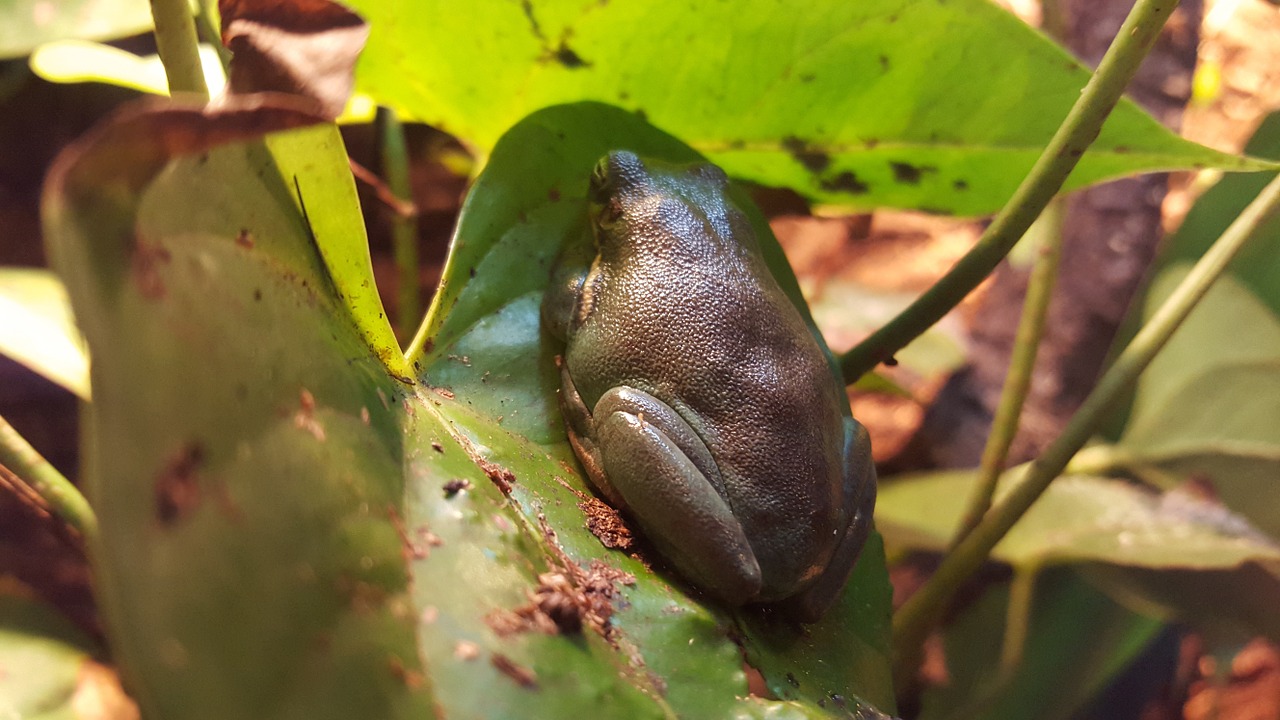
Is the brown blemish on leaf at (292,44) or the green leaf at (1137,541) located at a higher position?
the brown blemish on leaf at (292,44)

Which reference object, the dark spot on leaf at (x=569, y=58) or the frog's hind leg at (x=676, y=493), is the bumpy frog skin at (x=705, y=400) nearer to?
the frog's hind leg at (x=676, y=493)

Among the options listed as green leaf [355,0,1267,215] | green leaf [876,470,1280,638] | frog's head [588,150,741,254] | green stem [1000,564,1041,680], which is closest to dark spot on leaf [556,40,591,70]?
green leaf [355,0,1267,215]

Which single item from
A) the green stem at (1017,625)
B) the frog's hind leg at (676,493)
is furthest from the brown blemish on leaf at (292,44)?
the green stem at (1017,625)

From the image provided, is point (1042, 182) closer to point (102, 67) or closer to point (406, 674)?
point (406, 674)

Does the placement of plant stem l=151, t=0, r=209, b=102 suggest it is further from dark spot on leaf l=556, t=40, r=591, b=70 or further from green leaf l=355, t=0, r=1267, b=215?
dark spot on leaf l=556, t=40, r=591, b=70

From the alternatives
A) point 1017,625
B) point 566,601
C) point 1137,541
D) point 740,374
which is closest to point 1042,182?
point 740,374

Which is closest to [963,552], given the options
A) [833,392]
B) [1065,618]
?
[833,392]
